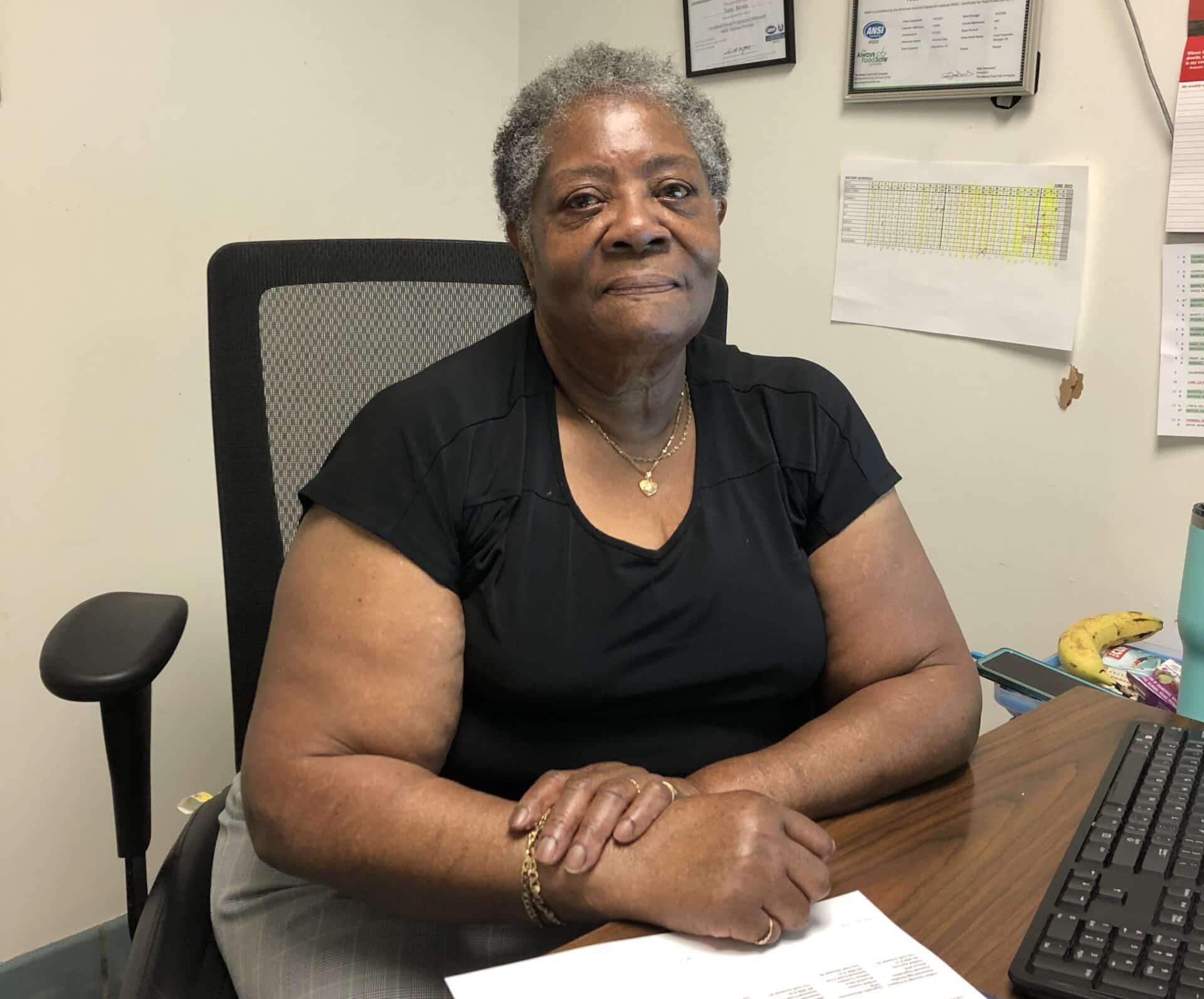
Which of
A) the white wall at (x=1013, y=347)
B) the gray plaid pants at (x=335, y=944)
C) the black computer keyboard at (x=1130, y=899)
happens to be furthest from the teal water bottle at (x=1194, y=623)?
the gray plaid pants at (x=335, y=944)

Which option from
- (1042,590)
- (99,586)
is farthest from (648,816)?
(99,586)

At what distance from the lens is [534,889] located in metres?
0.75

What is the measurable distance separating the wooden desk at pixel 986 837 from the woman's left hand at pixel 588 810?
0.21ft

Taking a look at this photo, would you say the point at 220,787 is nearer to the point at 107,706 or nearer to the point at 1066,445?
the point at 107,706

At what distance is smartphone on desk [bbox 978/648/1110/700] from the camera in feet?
3.65

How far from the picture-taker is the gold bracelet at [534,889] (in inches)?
29.6

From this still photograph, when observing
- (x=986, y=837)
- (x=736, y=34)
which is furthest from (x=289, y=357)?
(x=736, y=34)

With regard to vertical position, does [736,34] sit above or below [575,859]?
above

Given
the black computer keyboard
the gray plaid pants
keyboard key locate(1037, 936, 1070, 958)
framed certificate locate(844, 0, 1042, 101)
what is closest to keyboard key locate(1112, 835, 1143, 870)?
the black computer keyboard

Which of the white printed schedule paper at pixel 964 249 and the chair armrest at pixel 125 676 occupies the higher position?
the white printed schedule paper at pixel 964 249

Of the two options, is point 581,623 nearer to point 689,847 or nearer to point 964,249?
point 689,847

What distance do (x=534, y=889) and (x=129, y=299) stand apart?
4.32 feet

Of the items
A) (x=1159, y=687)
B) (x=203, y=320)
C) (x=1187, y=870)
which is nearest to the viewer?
(x=1187, y=870)

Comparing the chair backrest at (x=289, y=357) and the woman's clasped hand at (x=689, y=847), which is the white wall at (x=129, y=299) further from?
the woman's clasped hand at (x=689, y=847)
